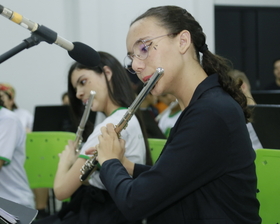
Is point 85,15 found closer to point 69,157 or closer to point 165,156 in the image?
point 69,157

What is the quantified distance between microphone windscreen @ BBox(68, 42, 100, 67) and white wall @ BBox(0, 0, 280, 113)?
245cm

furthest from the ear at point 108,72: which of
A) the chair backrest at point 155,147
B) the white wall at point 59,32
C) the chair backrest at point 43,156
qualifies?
the white wall at point 59,32

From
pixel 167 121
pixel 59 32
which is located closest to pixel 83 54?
pixel 167 121

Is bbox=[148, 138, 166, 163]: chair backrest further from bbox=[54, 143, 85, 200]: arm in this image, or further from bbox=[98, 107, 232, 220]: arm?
bbox=[98, 107, 232, 220]: arm

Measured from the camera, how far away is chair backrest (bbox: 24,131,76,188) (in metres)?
2.35

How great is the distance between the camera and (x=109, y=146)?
117 centimetres

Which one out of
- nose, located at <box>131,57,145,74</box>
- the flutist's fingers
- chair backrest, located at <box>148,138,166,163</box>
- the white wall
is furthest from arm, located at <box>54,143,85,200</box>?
the white wall

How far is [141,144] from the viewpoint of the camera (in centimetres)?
179

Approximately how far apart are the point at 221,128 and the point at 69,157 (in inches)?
38.8

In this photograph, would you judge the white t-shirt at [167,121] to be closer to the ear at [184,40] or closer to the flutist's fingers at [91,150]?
the flutist's fingers at [91,150]

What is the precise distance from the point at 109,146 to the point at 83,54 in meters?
0.26

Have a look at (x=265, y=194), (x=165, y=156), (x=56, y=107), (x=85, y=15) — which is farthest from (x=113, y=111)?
(x=85, y=15)

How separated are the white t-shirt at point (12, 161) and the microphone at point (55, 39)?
2.95ft

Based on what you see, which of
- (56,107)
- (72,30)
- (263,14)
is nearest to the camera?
(56,107)
